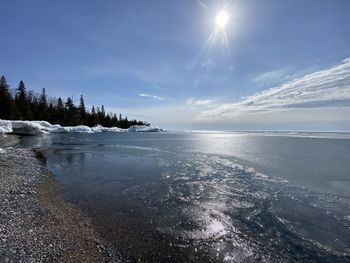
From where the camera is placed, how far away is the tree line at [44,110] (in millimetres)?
62562

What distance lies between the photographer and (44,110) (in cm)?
8038

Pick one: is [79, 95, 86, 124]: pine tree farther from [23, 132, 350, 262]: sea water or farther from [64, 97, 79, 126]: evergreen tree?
[23, 132, 350, 262]: sea water

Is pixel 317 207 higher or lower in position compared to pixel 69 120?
lower

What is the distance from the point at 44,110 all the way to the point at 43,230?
3354 inches

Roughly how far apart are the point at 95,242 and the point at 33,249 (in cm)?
170

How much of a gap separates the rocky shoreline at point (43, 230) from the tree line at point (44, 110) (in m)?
64.0

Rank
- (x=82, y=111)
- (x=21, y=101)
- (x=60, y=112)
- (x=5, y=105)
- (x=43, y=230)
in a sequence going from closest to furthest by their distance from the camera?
(x=43, y=230)
(x=5, y=105)
(x=21, y=101)
(x=60, y=112)
(x=82, y=111)

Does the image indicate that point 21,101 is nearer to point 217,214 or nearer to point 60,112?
point 60,112

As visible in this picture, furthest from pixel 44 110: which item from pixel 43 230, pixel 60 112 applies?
pixel 43 230

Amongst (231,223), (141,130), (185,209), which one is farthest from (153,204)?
(141,130)

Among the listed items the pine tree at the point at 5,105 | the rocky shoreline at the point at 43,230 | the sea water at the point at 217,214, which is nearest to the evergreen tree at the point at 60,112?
the pine tree at the point at 5,105

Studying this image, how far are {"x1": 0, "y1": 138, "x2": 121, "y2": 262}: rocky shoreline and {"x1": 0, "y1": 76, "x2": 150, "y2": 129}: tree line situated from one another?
210 ft

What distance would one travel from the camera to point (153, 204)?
10.9 meters

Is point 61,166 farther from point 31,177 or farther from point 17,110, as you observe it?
point 17,110
